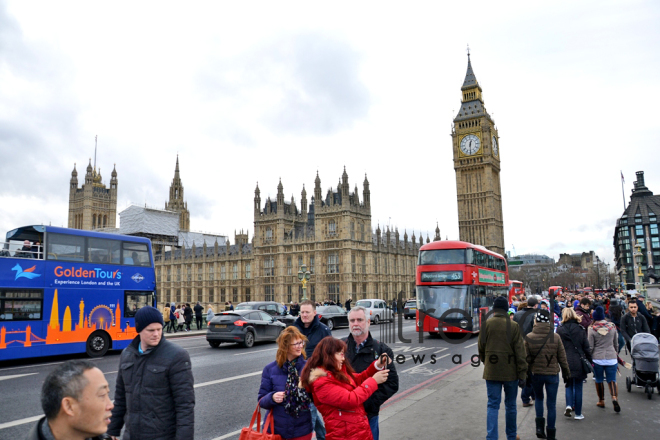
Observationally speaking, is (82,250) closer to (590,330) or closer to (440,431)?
(440,431)

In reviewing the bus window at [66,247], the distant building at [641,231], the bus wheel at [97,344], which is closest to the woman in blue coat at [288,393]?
the bus window at [66,247]

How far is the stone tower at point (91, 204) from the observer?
11175 centimetres

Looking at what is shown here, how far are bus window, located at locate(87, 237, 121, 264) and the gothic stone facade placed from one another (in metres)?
32.7

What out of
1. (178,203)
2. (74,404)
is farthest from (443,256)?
(178,203)

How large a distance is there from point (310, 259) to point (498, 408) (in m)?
44.0

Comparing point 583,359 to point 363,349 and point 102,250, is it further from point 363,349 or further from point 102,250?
point 102,250

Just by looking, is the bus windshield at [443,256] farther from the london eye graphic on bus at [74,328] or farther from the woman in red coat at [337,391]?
the woman in red coat at [337,391]

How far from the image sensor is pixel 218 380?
1052cm

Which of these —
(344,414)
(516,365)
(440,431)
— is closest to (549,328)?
(516,365)

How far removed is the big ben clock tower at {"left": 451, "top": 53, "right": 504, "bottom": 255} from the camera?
7050 centimetres

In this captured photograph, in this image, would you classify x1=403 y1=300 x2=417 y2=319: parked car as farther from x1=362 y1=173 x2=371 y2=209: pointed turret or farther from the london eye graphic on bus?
the london eye graphic on bus

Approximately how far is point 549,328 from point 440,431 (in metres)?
2.10

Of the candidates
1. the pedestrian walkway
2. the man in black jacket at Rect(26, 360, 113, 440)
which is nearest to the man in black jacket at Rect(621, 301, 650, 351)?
the pedestrian walkway

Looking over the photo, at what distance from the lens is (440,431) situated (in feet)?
20.7
